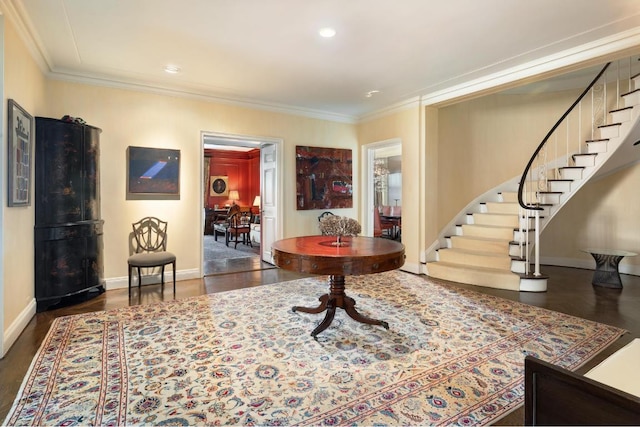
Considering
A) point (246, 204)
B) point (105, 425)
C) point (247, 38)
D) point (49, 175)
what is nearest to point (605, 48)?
point (247, 38)

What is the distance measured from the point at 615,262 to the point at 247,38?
5297mm

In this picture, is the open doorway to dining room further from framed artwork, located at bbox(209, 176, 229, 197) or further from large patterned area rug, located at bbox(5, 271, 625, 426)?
large patterned area rug, located at bbox(5, 271, 625, 426)

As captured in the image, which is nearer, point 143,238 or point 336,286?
point 336,286

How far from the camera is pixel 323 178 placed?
5.98 meters

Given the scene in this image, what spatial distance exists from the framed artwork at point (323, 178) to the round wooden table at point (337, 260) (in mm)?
2706

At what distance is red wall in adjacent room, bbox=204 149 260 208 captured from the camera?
33.4ft

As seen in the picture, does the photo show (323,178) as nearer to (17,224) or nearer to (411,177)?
(411,177)

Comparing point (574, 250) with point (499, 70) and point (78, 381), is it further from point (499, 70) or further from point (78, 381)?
point (78, 381)

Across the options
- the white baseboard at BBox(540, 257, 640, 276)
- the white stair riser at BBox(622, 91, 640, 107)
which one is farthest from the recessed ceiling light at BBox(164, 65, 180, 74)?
the white baseboard at BBox(540, 257, 640, 276)

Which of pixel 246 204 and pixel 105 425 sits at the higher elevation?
pixel 246 204

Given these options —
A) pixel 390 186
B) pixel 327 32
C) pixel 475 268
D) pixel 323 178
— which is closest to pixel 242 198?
pixel 390 186

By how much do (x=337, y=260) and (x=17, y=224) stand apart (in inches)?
111

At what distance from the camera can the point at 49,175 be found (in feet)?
10.9

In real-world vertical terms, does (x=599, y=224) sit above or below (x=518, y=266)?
above
